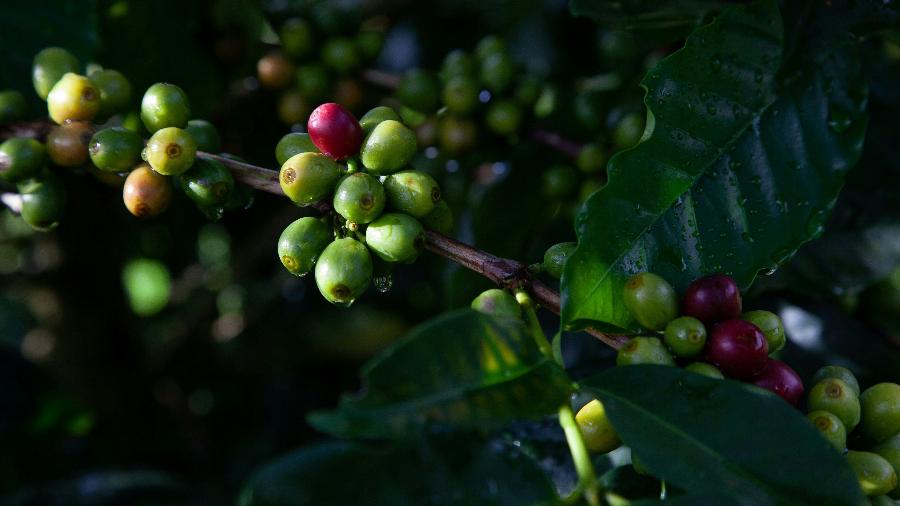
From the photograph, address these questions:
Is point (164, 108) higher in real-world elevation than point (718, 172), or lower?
higher

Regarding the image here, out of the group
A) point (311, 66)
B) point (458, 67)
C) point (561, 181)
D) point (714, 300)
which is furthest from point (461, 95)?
point (714, 300)

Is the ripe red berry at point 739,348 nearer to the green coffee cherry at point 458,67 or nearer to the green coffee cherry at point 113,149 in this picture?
the green coffee cherry at point 113,149

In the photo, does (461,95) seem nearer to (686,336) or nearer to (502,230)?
(502,230)

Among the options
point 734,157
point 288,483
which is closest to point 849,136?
point 734,157

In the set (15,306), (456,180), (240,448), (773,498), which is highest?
(15,306)

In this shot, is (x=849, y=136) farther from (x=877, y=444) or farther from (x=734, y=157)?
(x=877, y=444)
